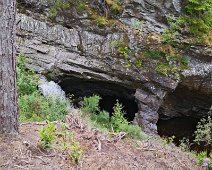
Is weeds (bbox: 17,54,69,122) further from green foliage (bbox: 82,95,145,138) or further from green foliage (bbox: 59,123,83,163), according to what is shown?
green foliage (bbox: 59,123,83,163)

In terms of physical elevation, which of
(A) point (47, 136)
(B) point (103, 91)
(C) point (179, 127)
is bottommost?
(C) point (179, 127)

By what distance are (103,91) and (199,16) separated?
12.5 feet

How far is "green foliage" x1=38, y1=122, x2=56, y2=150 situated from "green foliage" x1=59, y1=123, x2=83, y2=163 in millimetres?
259

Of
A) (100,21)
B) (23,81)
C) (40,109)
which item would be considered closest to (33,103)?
(40,109)

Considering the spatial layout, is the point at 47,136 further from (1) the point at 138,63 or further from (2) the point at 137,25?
(2) the point at 137,25

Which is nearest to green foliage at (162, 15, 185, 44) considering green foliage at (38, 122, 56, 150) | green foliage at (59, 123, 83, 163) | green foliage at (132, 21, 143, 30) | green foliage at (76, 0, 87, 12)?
green foliage at (132, 21, 143, 30)

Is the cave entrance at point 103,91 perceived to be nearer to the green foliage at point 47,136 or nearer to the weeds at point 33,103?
the weeds at point 33,103

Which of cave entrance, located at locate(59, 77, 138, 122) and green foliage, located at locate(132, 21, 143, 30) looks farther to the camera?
cave entrance, located at locate(59, 77, 138, 122)

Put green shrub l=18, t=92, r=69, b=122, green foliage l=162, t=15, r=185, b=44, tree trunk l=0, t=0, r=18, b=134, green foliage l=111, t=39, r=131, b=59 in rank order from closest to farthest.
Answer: tree trunk l=0, t=0, r=18, b=134
green shrub l=18, t=92, r=69, b=122
green foliage l=162, t=15, r=185, b=44
green foliage l=111, t=39, r=131, b=59

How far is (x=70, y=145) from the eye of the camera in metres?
5.15

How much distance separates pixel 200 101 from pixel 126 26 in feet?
12.1

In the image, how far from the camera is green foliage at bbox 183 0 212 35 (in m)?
9.45

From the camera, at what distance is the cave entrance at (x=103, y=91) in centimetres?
1084

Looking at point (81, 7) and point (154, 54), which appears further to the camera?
point (81, 7)
